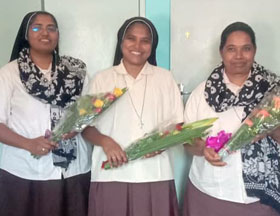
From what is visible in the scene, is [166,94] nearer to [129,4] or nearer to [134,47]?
[134,47]

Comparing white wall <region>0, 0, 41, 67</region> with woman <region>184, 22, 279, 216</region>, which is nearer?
woman <region>184, 22, 279, 216</region>

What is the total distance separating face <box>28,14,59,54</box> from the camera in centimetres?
234

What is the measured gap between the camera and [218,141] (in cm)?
209

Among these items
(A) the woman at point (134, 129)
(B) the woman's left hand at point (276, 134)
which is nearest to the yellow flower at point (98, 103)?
(A) the woman at point (134, 129)

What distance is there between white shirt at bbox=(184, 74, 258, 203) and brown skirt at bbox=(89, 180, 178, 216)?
22 cm

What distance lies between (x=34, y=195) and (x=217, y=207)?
101 cm

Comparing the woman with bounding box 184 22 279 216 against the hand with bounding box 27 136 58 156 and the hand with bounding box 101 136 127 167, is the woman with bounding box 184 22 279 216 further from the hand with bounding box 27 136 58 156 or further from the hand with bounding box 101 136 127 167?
the hand with bounding box 27 136 58 156

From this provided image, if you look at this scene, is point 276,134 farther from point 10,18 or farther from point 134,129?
point 10,18

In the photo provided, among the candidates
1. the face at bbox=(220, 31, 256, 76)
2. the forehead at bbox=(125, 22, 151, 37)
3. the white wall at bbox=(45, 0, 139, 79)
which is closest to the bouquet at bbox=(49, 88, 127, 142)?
the forehead at bbox=(125, 22, 151, 37)

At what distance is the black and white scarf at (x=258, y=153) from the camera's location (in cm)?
217

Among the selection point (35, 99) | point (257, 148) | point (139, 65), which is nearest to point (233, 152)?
point (257, 148)

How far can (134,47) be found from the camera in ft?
7.52

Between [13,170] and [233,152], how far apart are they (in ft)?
3.90

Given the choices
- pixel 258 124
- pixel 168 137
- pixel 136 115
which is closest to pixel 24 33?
pixel 136 115
